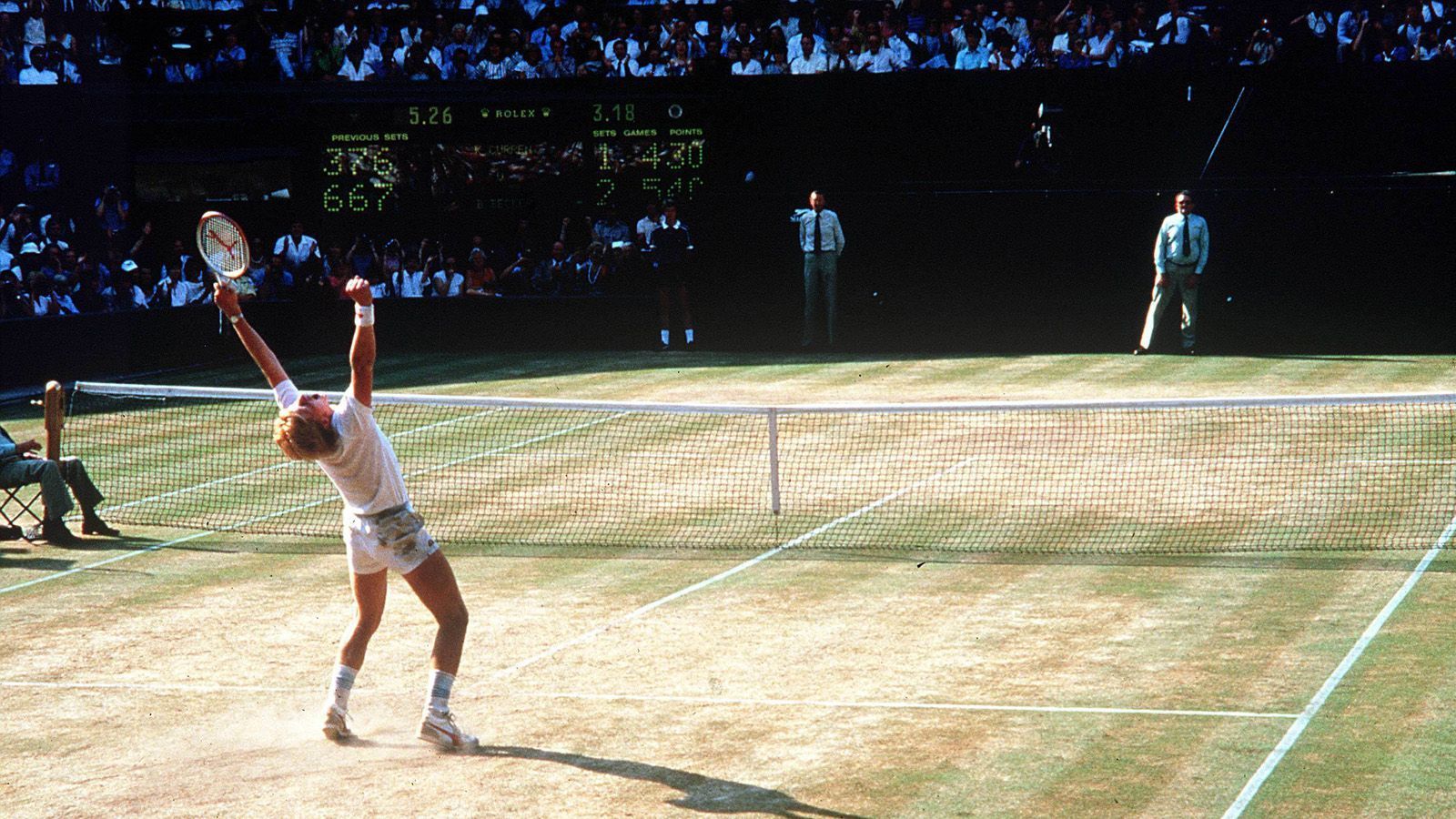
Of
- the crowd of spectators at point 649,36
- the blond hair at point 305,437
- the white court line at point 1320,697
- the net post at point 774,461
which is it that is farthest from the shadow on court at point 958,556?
the crowd of spectators at point 649,36

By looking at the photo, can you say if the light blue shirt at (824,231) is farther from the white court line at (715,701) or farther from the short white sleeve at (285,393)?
the short white sleeve at (285,393)

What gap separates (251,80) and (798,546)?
2084 cm

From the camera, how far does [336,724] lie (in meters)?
7.97

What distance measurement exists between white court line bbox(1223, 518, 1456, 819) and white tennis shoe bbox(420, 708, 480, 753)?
344 centimetres

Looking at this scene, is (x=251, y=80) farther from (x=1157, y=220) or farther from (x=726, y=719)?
(x=726, y=719)

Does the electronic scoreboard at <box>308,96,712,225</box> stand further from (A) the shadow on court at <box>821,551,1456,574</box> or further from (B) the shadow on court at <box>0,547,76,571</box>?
(A) the shadow on court at <box>821,551,1456,574</box>

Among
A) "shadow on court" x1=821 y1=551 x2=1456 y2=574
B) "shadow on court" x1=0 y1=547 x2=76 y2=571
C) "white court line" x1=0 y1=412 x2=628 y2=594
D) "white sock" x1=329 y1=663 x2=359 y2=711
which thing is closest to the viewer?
"white sock" x1=329 y1=663 x2=359 y2=711

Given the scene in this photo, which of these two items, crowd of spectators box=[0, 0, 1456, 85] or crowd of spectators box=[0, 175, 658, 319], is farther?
crowd of spectators box=[0, 175, 658, 319]

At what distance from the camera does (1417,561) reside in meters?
11.7

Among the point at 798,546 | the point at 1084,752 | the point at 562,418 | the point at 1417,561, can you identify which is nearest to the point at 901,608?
the point at 798,546

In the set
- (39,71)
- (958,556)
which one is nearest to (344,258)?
(39,71)

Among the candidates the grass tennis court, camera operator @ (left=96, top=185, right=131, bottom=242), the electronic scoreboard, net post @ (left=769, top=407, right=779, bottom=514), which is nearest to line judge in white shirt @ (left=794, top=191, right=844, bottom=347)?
the electronic scoreboard

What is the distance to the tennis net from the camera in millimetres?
13234

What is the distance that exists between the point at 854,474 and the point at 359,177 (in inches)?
634
